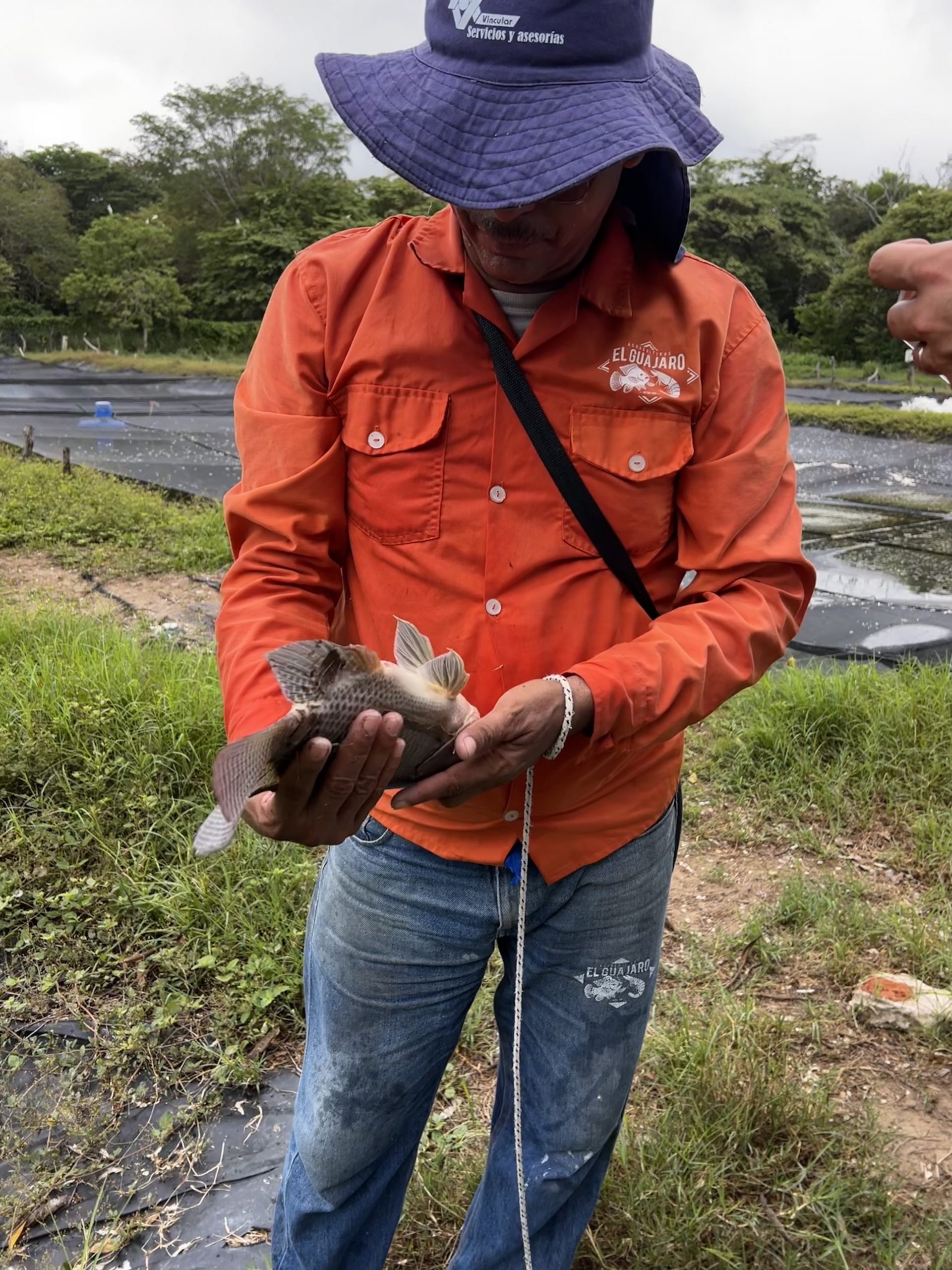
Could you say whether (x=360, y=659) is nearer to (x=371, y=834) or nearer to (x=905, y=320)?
(x=371, y=834)

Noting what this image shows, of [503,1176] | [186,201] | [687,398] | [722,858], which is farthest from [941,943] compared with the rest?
[186,201]

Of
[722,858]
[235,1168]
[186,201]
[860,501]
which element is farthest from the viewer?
[186,201]

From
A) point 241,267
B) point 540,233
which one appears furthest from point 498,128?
point 241,267

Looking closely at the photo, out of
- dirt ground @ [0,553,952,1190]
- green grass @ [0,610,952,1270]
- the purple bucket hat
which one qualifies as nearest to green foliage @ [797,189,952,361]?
green grass @ [0,610,952,1270]

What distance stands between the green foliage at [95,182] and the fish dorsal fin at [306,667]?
47.6 m

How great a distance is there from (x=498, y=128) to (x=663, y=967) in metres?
2.73

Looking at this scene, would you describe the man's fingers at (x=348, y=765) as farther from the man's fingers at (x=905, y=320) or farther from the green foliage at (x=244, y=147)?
the green foliage at (x=244, y=147)

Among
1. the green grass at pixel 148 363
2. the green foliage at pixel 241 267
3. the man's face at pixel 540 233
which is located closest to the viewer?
the man's face at pixel 540 233

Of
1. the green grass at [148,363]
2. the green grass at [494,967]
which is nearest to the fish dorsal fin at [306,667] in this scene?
the green grass at [494,967]

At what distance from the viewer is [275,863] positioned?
3678 millimetres

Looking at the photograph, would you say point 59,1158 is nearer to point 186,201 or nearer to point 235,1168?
point 235,1168

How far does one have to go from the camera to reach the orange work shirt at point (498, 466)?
5.59 feet

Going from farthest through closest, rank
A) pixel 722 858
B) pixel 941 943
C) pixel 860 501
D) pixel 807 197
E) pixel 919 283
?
pixel 807 197, pixel 860 501, pixel 722 858, pixel 941 943, pixel 919 283

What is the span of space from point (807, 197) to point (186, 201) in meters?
22.9
